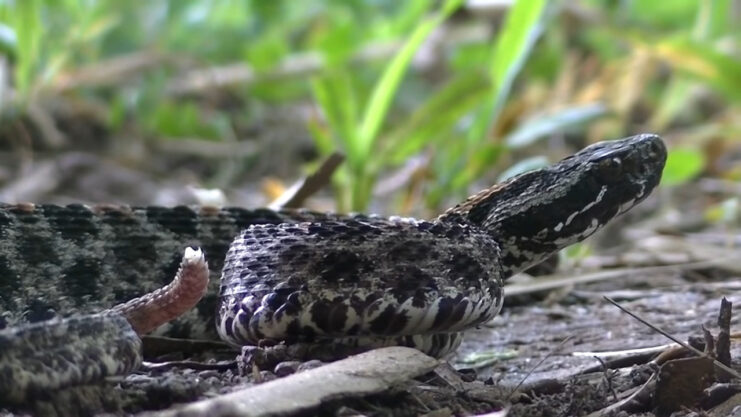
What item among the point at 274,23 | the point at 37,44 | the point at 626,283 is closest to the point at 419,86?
the point at 274,23

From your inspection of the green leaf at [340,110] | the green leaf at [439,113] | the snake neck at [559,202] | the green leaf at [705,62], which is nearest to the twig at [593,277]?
the snake neck at [559,202]

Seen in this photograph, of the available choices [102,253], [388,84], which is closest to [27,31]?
[388,84]

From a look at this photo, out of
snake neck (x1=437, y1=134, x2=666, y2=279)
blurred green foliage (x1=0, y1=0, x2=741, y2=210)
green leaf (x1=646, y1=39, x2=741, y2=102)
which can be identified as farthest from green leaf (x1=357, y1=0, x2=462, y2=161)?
green leaf (x1=646, y1=39, x2=741, y2=102)

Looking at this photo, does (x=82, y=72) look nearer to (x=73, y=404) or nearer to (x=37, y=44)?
(x=37, y=44)

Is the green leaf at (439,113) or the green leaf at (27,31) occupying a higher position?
the green leaf at (27,31)

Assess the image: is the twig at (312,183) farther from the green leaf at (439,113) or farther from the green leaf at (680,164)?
the green leaf at (680,164)

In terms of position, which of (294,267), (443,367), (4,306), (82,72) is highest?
(82,72)

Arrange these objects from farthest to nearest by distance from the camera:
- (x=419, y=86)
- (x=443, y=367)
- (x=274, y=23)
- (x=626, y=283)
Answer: (x=419, y=86)
(x=274, y=23)
(x=626, y=283)
(x=443, y=367)
